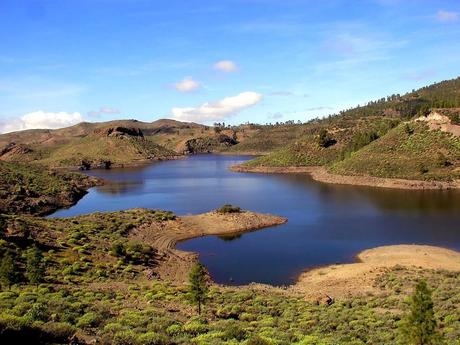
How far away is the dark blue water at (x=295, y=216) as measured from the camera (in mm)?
56312

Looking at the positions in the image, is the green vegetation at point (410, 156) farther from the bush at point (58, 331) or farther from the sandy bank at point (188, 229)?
the bush at point (58, 331)

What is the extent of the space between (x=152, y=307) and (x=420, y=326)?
16.9 m

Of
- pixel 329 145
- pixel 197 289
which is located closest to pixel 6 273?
pixel 197 289

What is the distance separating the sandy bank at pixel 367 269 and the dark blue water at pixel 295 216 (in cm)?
260

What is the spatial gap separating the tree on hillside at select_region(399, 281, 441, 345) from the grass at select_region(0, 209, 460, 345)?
6.19 ft

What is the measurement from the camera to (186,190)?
4830 inches

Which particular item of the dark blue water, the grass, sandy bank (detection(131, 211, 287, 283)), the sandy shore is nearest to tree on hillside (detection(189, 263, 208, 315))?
the grass

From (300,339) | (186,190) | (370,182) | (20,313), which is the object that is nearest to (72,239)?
(20,313)

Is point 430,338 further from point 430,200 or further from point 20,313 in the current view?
point 430,200

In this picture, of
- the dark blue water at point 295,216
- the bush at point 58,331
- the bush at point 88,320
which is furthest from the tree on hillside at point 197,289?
the dark blue water at point 295,216

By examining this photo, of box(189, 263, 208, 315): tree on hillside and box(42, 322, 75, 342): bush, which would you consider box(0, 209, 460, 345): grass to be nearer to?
box(42, 322, 75, 342): bush

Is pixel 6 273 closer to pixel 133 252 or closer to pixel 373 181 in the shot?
pixel 133 252

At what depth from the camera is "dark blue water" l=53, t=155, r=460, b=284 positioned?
185 ft

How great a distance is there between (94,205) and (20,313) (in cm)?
8356
